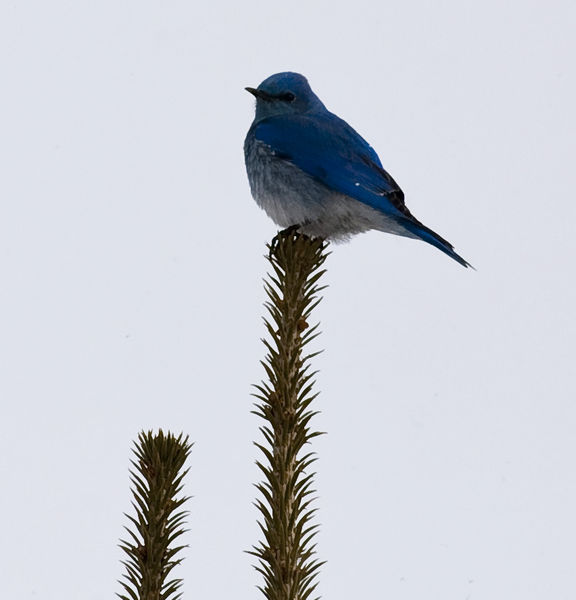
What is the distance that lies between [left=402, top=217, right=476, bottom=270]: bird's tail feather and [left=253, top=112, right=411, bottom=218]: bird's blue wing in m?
0.08

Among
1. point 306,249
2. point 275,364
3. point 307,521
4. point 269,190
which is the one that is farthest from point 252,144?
point 307,521

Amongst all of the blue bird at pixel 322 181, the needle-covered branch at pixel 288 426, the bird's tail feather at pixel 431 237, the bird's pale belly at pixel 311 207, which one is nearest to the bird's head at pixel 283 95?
the blue bird at pixel 322 181

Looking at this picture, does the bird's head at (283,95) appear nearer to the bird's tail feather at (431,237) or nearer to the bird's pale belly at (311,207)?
the bird's pale belly at (311,207)

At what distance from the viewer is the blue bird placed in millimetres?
5914

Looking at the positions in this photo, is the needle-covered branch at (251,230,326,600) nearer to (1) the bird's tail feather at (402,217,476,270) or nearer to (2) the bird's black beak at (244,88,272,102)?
(1) the bird's tail feather at (402,217,476,270)

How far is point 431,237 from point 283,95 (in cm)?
200

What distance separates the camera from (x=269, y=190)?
611 centimetres

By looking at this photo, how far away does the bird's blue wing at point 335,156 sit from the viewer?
593 centimetres

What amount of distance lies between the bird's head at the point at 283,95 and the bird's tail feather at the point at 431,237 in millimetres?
1561

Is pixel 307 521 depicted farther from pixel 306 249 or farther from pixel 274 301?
pixel 306 249

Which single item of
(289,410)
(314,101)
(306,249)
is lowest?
(289,410)

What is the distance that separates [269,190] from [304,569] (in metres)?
3.96

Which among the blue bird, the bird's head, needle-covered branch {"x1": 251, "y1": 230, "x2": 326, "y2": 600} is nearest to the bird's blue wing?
the blue bird

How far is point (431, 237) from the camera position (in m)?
5.59
